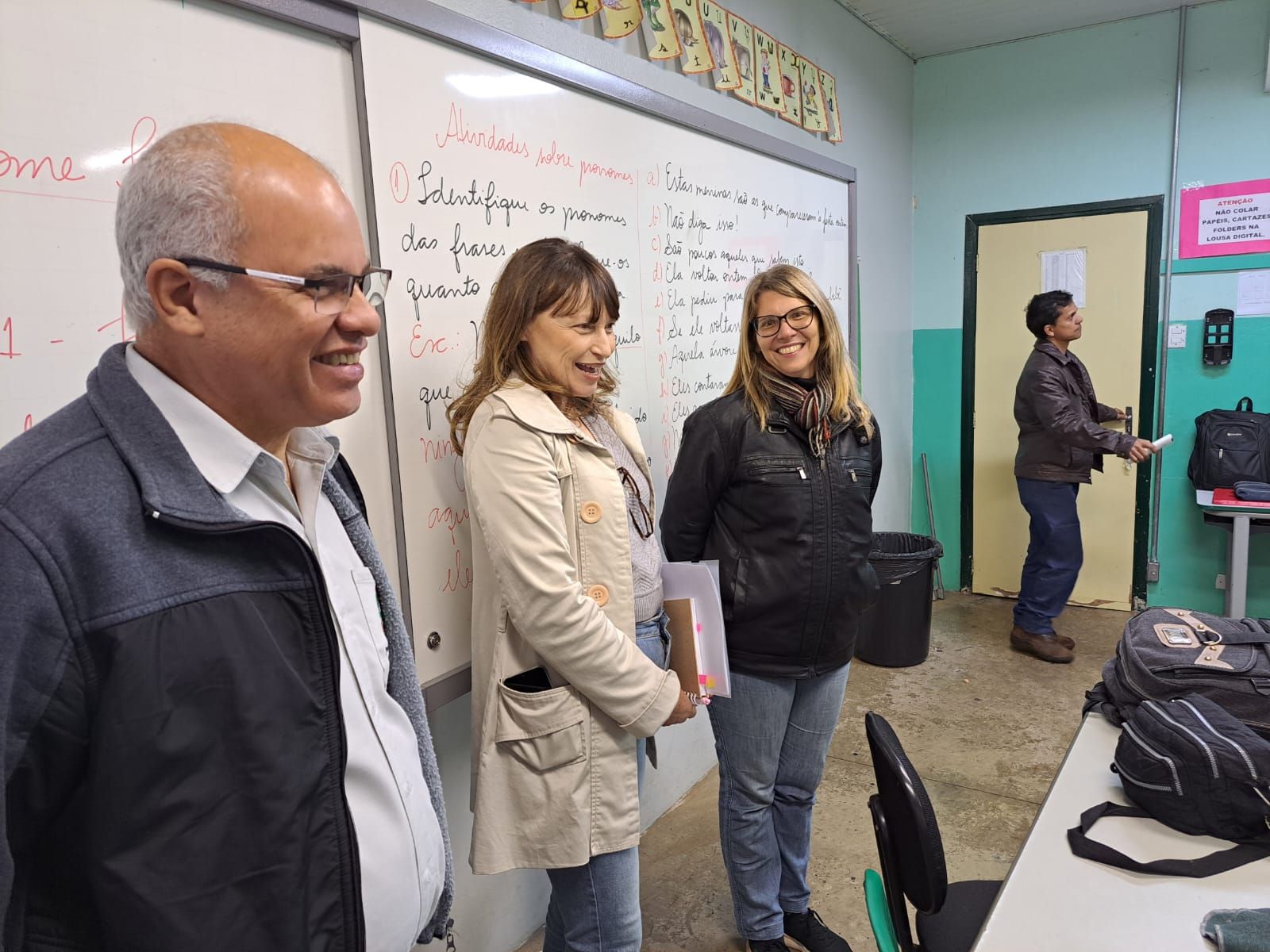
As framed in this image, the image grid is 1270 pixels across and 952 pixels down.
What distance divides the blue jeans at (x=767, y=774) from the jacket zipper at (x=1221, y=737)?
656 mm

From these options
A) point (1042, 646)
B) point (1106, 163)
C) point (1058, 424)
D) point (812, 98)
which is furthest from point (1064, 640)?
point (812, 98)

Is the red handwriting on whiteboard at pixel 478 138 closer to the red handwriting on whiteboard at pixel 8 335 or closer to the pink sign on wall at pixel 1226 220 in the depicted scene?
the red handwriting on whiteboard at pixel 8 335

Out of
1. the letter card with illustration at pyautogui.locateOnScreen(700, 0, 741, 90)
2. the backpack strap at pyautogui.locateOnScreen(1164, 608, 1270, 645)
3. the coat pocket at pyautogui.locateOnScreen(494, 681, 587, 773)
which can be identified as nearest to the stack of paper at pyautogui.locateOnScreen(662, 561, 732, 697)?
the coat pocket at pyautogui.locateOnScreen(494, 681, 587, 773)

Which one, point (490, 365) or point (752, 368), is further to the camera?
point (752, 368)

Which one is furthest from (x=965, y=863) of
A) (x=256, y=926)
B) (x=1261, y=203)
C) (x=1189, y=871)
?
(x=1261, y=203)

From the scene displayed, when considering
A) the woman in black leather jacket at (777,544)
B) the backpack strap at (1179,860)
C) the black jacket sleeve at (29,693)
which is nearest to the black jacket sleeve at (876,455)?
the woman in black leather jacket at (777,544)

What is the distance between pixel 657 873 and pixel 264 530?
1.81m

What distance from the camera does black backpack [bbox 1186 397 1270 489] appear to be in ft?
11.5

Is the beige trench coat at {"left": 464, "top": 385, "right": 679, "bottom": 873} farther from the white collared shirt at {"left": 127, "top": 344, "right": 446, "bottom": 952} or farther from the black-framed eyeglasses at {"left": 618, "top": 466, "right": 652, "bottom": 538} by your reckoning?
the white collared shirt at {"left": 127, "top": 344, "right": 446, "bottom": 952}

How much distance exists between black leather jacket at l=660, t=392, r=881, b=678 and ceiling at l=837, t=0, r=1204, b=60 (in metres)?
2.56

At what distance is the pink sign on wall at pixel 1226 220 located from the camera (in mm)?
3551

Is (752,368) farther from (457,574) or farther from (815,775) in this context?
(815,775)

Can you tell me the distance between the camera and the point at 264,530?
72 centimetres

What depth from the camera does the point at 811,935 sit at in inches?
71.5
